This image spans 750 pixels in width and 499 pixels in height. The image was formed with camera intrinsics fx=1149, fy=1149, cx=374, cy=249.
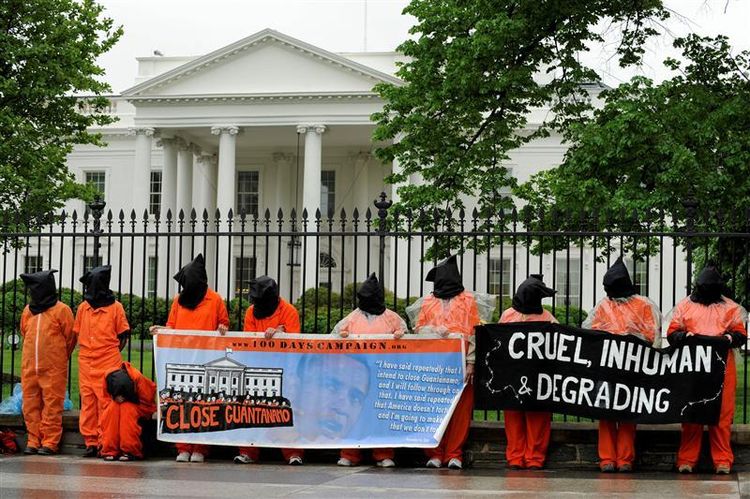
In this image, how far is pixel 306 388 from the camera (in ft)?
33.7

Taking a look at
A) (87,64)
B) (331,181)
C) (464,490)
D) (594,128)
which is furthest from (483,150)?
(331,181)

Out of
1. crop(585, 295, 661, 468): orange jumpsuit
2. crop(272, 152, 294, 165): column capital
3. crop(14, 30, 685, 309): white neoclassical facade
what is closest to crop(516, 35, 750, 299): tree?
crop(585, 295, 661, 468): orange jumpsuit

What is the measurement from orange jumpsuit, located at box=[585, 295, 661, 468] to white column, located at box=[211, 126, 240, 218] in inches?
1280

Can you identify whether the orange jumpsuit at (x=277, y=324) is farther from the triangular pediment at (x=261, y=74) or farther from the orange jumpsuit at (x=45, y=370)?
the triangular pediment at (x=261, y=74)

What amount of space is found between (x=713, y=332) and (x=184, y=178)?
36.2m

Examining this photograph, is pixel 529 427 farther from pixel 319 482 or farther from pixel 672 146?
pixel 672 146

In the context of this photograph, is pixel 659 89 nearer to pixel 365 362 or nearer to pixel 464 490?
pixel 365 362

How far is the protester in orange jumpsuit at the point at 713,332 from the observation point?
9438mm

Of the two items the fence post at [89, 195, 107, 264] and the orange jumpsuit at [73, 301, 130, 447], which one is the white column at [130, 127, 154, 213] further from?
the orange jumpsuit at [73, 301, 130, 447]

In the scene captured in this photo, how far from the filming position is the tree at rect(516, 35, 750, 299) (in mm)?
15547

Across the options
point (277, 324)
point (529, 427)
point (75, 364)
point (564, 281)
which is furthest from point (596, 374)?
point (564, 281)

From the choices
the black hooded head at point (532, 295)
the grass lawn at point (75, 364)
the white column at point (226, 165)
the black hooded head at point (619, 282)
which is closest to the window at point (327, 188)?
the white column at point (226, 165)

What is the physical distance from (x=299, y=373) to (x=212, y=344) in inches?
33.2

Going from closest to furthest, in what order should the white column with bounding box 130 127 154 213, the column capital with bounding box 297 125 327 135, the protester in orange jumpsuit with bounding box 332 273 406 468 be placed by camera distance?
the protester in orange jumpsuit with bounding box 332 273 406 468, the column capital with bounding box 297 125 327 135, the white column with bounding box 130 127 154 213
